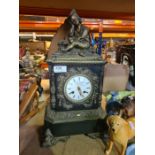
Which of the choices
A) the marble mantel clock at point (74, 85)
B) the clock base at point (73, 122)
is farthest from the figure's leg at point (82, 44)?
the clock base at point (73, 122)

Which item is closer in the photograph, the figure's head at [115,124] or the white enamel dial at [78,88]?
the figure's head at [115,124]

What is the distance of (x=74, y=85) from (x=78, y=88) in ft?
0.06

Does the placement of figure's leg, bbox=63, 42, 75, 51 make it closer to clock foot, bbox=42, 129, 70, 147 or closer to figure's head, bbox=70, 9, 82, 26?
figure's head, bbox=70, 9, 82, 26

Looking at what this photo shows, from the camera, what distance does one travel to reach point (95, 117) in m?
0.69

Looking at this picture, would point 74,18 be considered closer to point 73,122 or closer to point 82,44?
point 82,44

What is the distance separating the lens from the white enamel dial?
66 centimetres

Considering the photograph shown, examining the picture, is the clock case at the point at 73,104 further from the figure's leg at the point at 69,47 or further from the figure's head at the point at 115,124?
the figure's head at the point at 115,124

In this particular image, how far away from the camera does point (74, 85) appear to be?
26.0 inches

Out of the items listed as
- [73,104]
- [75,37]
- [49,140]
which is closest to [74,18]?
[75,37]

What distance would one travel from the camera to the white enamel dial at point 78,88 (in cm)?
Result: 66

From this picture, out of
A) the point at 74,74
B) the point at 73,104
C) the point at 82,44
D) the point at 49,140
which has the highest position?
the point at 82,44

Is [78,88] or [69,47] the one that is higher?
[69,47]
